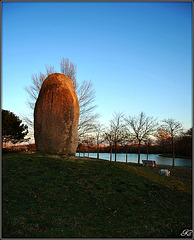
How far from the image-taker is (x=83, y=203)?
23.6 feet

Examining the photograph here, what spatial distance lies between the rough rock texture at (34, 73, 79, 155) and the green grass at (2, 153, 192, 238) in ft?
8.14

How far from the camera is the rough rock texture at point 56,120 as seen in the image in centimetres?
1369

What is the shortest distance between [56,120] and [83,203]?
7841 mm

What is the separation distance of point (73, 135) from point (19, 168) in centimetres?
561

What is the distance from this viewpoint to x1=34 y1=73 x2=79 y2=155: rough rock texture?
539 inches

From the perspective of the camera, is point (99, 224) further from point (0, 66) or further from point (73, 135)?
point (73, 135)

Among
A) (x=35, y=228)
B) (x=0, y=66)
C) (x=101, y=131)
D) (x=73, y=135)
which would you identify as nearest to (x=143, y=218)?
(x=35, y=228)
